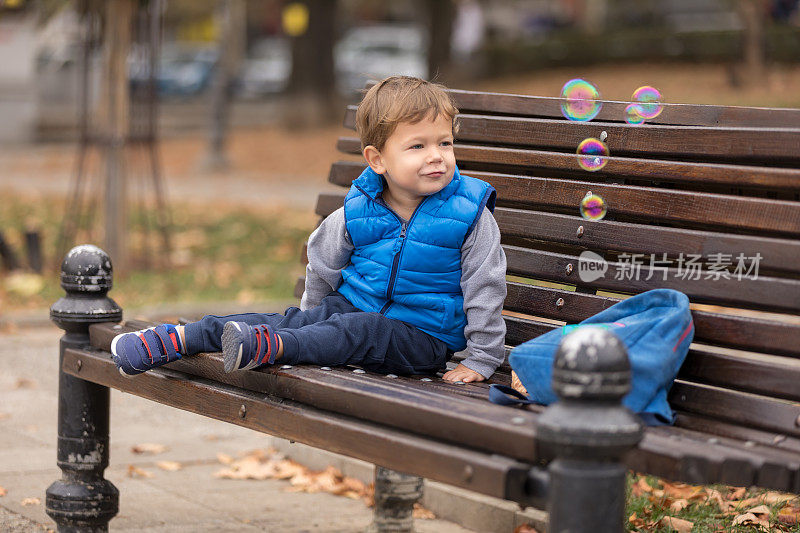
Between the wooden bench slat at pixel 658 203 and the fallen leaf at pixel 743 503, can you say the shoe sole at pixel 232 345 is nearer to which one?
the wooden bench slat at pixel 658 203

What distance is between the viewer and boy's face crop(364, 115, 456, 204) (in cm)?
338

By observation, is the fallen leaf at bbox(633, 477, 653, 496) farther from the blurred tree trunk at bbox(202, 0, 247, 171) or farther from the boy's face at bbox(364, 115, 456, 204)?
the blurred tree trunk at bbox(202, 0, 247, 171)

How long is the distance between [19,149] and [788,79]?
1475 cm

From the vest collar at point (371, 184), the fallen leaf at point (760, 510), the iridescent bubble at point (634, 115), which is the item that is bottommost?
the fallen leaf at point (760, 510)

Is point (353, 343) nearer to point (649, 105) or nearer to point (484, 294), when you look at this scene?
point (484, 294)

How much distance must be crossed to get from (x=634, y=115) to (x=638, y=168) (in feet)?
0.65

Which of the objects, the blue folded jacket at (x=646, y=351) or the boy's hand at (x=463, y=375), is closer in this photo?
the blue folded jacket at (x=646, y=351)

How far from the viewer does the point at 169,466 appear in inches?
191

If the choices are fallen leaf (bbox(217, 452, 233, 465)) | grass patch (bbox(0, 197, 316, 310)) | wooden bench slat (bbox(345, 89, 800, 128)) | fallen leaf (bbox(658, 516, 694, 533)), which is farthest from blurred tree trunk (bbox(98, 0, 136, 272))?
fallen leaf (bbox(658, 516, 694, 533))

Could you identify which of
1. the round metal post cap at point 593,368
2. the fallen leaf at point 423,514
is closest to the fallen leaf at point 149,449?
the fallen leaf at point 423,514

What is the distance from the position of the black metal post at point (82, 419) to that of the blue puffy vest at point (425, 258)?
0.88 m

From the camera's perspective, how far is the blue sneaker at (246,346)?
3.06 meters

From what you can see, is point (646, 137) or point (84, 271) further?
point (84, 271)

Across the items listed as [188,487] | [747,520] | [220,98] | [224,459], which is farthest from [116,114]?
[220,98]
